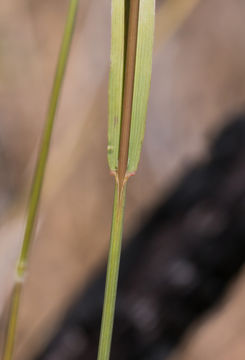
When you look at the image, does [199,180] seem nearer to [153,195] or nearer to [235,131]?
[235,131]

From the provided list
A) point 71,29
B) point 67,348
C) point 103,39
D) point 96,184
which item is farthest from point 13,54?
point 71,29

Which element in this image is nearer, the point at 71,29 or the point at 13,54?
the point at 71,29

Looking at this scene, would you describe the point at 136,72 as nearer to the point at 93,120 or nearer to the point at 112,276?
the point at 112,276

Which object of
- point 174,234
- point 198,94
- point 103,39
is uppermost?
point 103,39

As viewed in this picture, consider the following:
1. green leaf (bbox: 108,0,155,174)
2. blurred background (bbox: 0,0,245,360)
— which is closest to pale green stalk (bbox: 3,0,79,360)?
green leaf (bbox: 108,0,155,174)

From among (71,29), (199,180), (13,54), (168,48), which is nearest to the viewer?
(71,29)
